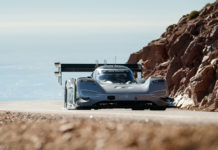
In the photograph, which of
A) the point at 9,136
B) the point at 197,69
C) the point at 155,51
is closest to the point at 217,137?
the point at 9,136

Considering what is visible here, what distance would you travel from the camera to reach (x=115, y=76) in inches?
834

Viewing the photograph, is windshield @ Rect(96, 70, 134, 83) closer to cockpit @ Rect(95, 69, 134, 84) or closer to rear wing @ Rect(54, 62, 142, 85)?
cockpit @ Rect(95, 69, 134, 84)

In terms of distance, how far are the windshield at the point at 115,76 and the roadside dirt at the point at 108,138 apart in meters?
12.8

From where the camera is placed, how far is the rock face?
40.6m

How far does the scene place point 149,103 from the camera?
19.3m

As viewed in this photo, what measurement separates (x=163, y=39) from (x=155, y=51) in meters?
2.32

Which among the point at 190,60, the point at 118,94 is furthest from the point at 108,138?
the point at 190,60

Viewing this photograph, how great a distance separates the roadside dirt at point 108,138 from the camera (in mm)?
5383

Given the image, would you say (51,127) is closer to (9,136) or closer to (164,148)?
(9,136)

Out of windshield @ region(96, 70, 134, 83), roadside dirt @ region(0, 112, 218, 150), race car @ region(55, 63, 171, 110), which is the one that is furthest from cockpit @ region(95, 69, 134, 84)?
roadside dirt @ region(0, 112, 218, 150)

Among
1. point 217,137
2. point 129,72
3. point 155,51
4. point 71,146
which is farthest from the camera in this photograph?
point 155,51

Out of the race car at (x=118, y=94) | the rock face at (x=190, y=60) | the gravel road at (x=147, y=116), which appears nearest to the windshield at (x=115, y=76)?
the race car at (x=118, y=94)

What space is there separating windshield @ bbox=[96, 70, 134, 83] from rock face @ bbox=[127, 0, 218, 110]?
16.8m

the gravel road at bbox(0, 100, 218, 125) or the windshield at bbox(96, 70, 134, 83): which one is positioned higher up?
the windshield at bbox(96, 70, 134, 83)
